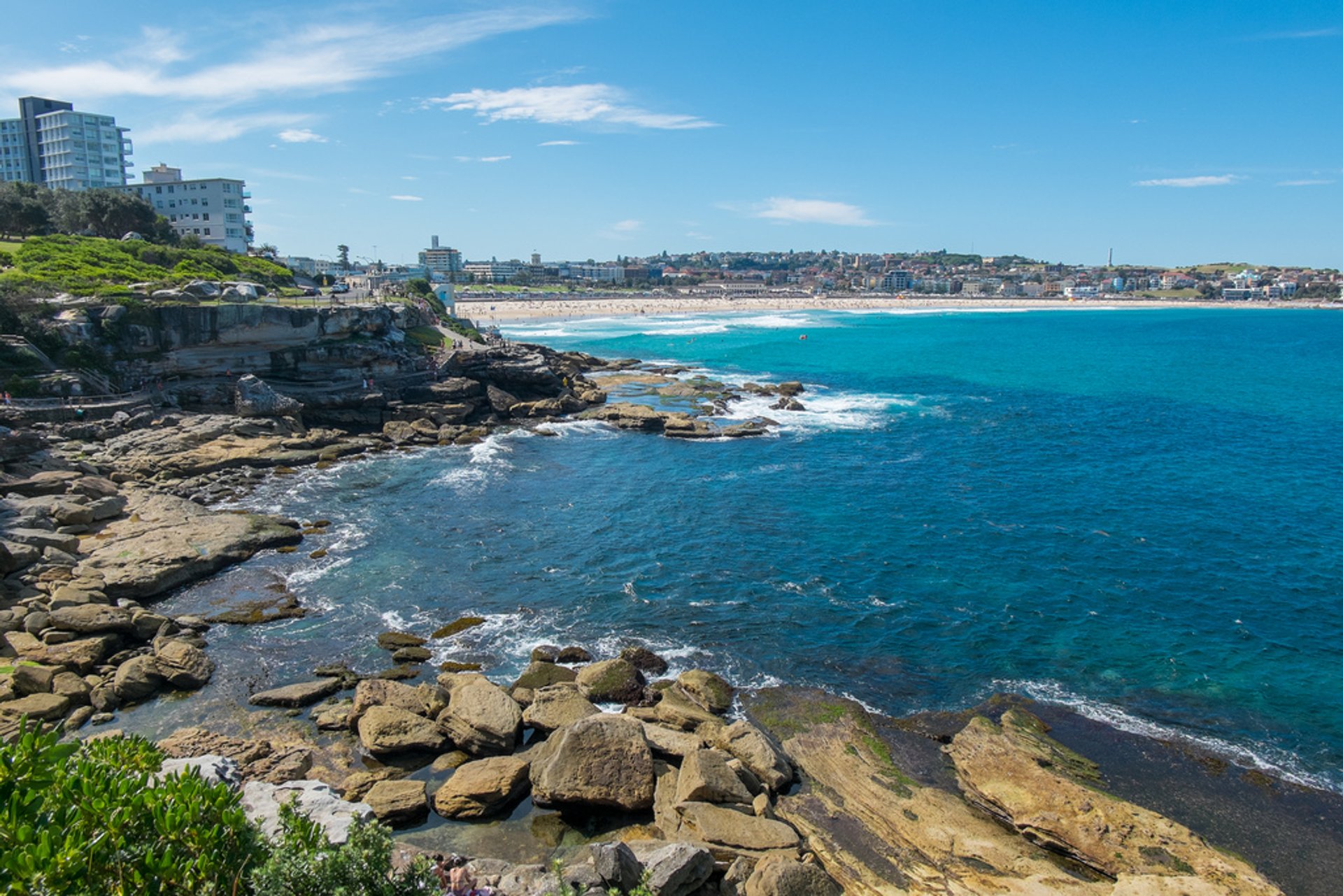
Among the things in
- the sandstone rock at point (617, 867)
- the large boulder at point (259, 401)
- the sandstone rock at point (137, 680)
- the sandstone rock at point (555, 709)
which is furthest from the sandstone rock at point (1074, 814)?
the large boulder at point (259, 401)

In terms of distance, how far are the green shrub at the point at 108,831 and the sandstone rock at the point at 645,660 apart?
13755 mm

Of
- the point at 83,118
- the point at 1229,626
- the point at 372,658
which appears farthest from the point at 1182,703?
the point at 83,118

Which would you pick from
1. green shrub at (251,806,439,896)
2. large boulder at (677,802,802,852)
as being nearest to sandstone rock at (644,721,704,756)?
large boulder at (677,802,802,852)

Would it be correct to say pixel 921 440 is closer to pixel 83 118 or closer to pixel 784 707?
pixel 784 707

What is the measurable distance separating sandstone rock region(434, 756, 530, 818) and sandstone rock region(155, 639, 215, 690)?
31.7 feet

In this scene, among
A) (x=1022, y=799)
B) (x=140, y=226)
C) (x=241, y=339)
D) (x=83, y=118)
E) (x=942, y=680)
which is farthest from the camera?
(x=83, y=118)

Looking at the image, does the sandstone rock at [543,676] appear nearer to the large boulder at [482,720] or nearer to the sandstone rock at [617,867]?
the large boulder at [482,720]

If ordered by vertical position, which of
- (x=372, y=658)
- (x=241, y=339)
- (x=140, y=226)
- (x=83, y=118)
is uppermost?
(x=83, y=118)

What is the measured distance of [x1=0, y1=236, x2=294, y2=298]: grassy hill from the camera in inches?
2040

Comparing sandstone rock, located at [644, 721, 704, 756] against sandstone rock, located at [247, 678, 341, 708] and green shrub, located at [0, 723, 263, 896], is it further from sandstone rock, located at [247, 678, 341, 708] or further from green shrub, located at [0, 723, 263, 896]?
green shrub, located at [0, 723, 263, 896]

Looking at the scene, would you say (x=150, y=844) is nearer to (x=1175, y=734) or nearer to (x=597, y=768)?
(x=597, y=768)

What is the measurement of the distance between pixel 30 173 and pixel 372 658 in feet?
450

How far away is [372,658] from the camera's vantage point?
81.6ft

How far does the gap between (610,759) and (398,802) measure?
188 inches
